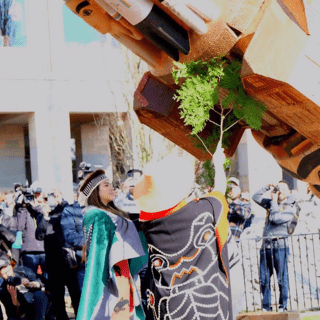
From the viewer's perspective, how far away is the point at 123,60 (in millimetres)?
15742

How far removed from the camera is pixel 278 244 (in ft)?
24.3

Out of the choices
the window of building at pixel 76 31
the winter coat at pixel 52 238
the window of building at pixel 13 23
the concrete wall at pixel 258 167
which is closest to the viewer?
the winter coat at pixel 52 238

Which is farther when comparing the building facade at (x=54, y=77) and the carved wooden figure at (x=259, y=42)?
the building facade at (x=54, y=77)

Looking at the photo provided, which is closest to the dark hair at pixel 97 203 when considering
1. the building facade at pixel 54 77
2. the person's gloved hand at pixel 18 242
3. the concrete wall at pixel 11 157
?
the person's gloved hand at pixel 18 242

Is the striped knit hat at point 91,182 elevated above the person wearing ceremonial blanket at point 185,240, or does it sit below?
above

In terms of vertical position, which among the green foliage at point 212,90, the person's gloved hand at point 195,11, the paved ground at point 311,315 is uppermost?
the person's gloved hand at point 195,11

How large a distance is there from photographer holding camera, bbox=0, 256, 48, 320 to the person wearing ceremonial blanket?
10.6 feet

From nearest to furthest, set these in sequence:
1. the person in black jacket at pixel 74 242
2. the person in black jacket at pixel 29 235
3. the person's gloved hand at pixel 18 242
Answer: the person in black jacket at pixel 74 242
the person in black jacket at pixel 29 235
the person's gloved hand at pixel 18 242

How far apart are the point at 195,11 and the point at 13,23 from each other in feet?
46.4

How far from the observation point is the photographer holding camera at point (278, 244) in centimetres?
733

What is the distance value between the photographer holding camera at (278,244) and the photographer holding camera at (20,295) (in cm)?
253

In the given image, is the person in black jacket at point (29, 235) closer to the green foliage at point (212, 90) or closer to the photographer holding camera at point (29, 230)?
the photographer holding camera at point (29, 230)

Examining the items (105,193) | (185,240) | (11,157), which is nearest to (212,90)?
(185,240)

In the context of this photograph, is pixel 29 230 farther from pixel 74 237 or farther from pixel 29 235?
pixel 74 237
